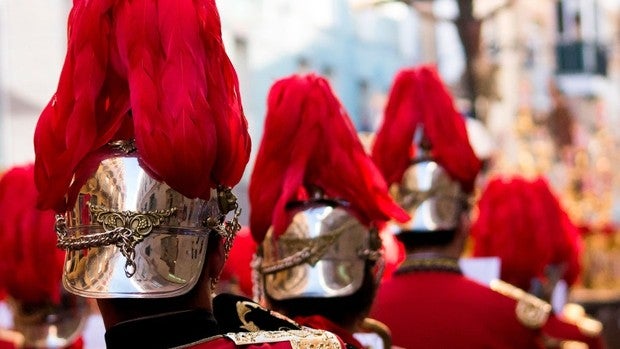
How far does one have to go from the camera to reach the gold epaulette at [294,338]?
339cm

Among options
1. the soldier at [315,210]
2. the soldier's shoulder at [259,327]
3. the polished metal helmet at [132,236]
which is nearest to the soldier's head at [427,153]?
the soldier at [315,210]

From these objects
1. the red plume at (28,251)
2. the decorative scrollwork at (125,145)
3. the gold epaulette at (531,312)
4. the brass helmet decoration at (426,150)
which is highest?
the decorative scrollwork at (125,145)

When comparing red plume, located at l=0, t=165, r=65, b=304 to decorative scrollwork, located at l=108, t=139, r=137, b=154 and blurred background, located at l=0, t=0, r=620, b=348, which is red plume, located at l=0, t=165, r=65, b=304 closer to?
blurred background, located at l=0, t=0, r=620, b=348

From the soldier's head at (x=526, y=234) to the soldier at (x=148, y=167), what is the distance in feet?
14.2

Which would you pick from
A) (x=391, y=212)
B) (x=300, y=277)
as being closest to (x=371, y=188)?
(x=391, y=212)

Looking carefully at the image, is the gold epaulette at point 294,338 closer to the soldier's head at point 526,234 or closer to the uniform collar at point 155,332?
the uniform collar at point 155,332

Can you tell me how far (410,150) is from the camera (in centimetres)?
634

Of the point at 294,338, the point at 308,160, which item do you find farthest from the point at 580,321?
the point at 294,338

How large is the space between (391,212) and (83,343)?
2560 mm

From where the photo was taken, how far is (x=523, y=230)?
7.80 meters

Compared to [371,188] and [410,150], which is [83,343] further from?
[371,188]

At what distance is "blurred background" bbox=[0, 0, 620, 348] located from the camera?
43.4 ft

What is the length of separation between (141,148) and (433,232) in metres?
3.00

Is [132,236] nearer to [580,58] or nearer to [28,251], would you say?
[28,251]
